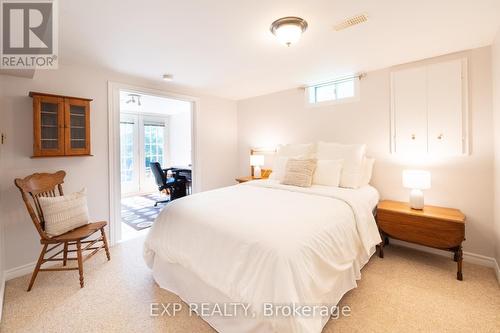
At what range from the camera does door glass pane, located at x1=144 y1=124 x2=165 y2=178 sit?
6.45 meters

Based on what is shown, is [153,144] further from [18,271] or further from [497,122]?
[497,122]

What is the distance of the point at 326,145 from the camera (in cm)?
316

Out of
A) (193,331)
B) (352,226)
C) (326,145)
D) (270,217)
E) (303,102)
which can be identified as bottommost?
(193,331)

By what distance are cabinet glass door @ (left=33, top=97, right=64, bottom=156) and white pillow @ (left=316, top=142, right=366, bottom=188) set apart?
3.21 metres

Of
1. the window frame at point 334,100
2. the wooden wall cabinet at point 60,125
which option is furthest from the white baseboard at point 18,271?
the window frame at point 334,100

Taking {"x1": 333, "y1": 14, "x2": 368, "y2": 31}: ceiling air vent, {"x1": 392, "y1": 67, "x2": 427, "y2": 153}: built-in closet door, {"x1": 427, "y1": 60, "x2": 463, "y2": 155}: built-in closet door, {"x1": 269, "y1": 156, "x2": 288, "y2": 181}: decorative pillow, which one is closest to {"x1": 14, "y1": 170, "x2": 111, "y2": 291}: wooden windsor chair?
{"x1": 269, "y1": 156, "x2": 288, "y2": 181}: decorative pillow

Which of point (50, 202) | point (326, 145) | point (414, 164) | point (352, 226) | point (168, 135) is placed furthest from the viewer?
point (168, 135)

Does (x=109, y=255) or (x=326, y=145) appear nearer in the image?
(x=109, y=255)

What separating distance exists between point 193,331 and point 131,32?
8.21ft

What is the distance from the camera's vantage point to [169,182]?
5.02m

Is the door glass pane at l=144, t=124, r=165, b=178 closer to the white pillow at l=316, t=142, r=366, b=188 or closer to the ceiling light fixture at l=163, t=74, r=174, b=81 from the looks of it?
the ceiling light fixture at l=163, t=74, r=174, b=81

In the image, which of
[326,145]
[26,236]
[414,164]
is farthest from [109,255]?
[414,164]

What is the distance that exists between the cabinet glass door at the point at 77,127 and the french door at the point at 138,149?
345 centimetres

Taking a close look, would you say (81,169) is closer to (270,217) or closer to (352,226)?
(270,217)
